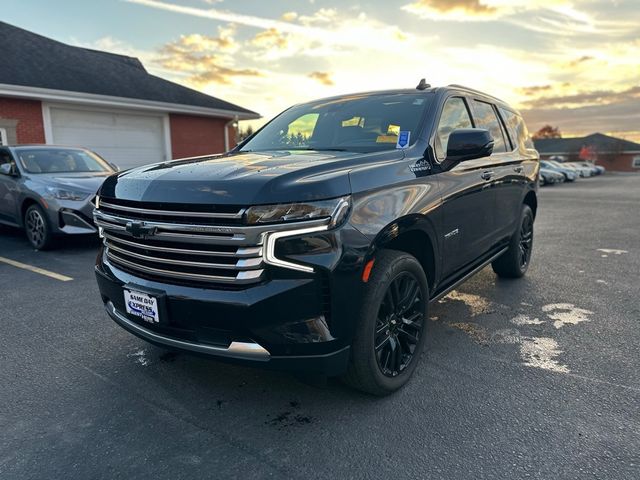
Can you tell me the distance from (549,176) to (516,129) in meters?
30.1

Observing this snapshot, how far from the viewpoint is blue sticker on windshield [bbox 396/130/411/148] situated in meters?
3.21

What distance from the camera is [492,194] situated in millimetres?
4141

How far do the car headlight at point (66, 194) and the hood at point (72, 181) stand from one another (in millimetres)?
52

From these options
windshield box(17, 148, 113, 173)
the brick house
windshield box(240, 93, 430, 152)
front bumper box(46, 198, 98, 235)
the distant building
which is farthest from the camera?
the distant building

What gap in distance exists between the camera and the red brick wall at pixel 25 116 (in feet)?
40.2

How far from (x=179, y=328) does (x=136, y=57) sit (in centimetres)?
2297

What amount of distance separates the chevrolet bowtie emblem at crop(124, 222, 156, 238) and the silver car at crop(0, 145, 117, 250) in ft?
15.4

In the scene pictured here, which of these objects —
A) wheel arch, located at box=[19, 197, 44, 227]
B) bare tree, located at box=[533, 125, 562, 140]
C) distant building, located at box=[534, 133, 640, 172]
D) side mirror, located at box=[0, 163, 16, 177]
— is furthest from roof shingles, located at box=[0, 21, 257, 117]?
bare tree, located at box=[533, 125, 562, 140]

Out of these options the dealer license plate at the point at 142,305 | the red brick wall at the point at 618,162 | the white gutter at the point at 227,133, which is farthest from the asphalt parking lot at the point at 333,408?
the red brick wall at the point at 618,162

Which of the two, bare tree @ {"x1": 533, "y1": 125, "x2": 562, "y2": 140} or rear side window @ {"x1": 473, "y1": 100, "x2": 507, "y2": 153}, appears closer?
rear side window @ {"x1": 473, "y1": 100, "x2": 507, "y2": 153}

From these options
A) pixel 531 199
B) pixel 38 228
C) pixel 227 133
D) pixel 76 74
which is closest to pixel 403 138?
pixel 531 199

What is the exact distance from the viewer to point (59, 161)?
25.6 feet

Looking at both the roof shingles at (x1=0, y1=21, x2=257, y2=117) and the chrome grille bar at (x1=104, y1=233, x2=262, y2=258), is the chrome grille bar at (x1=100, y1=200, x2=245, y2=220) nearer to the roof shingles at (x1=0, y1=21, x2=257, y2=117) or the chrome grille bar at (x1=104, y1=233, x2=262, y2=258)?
the chrome grille bar at (x1=104, y1=233, x2=262, y2=258)

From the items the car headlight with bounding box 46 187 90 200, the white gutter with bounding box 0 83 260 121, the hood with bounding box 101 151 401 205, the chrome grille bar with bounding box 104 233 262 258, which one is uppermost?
the white gutter with bounding box 0 83 260 121
